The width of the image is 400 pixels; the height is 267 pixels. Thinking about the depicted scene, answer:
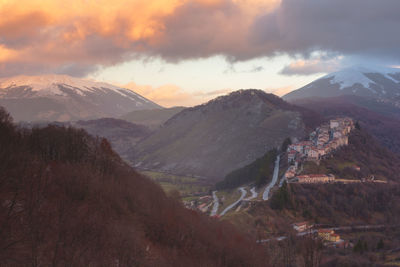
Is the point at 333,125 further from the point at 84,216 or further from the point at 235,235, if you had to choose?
the point at 84,216

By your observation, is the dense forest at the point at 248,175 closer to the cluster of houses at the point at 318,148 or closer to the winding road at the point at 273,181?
the winding road at the point at 273,181

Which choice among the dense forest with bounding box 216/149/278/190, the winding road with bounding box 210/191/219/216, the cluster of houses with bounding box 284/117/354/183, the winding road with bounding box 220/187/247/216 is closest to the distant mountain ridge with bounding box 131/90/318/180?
the cluster of houses with bounding box 284/117/354/183

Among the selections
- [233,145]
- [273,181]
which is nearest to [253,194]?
[273,181]

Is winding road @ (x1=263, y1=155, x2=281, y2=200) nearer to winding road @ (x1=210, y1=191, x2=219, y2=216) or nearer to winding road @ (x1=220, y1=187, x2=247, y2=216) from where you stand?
winding road @ (x1=220, y1=187, x2=247, y2=216)

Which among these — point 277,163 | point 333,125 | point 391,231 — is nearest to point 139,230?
point 391,231

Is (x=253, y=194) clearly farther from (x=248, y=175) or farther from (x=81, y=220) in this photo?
(x=81, y=220)

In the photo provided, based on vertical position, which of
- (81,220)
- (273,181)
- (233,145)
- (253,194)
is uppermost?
(233,145)
